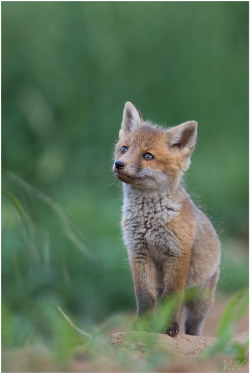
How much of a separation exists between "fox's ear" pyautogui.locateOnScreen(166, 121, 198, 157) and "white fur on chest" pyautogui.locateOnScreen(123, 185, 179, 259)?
1.04ft

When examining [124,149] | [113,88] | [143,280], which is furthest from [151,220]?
[113,88]

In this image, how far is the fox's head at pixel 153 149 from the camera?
4.48 metres

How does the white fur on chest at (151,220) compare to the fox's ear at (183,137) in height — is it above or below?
below

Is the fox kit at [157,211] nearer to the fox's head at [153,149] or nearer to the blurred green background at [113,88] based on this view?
the fox's head at [153,149]

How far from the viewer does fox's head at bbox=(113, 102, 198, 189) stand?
4.48 m

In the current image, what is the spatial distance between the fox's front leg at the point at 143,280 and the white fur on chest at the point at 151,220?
5 cm

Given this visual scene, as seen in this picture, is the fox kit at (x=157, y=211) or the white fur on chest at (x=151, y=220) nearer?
the fox kit at (x=157, y=211)

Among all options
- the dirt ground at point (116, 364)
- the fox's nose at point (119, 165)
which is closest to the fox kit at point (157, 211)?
the fox's nose at point (119, 165)

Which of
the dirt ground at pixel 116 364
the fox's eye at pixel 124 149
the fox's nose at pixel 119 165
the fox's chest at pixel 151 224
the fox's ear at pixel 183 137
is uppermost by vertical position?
the fox's ear at pixel 183 137

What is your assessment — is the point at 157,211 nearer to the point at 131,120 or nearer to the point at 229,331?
the point at 131,120

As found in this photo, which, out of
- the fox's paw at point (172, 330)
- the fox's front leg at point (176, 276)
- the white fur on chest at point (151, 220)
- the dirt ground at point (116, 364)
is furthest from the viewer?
the white fur on chest at point (151, 220)

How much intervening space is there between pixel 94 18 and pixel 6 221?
247 inches

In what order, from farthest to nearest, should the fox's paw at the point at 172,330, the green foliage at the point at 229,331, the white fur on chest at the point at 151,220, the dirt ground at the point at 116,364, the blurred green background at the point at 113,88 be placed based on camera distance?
the blurred green background at the point at 113,88, the white fur on chest at the point at 151,220, the fox's paw at the point at 172,330, the dirt ground at the point at 116,364, the green foliage at the point at 229,331

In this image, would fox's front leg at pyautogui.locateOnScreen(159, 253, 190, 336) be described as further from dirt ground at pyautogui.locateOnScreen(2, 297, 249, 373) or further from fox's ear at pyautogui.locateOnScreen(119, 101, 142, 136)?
fox's ear at pyautogui.locateOnScreen(119, 101, 142, 136)
